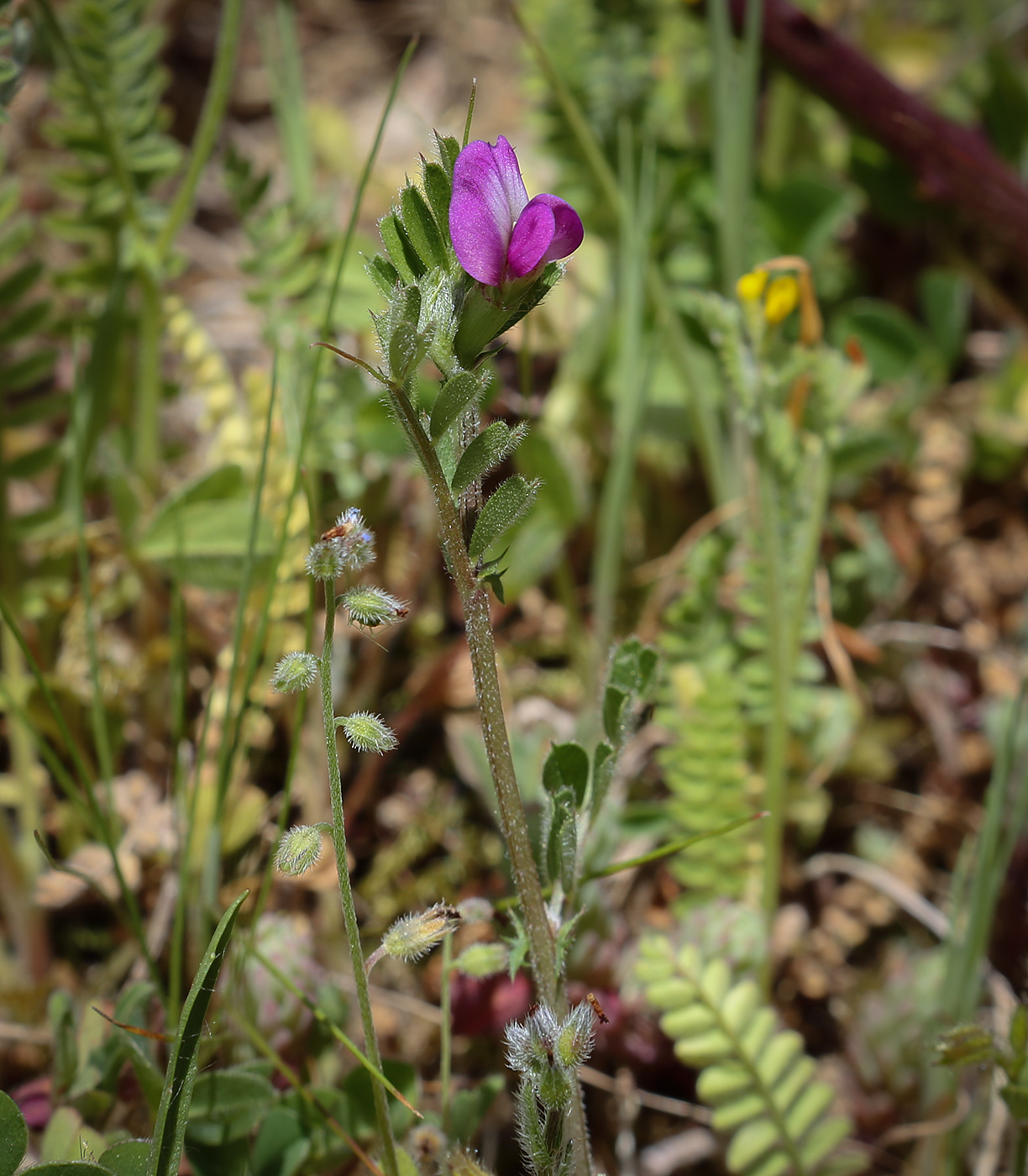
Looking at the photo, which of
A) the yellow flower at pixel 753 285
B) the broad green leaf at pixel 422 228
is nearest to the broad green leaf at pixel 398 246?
the broad green leaf at pixel 422 228

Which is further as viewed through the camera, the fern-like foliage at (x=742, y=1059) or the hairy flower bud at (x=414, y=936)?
the fern-like foliage at (x=742, y=1059)

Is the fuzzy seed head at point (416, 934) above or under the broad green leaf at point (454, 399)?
under

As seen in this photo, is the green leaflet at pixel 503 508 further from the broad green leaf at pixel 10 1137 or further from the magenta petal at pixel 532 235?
the broad green leaf at pixel 10 1137

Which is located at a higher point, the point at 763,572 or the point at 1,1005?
the point at 763,572

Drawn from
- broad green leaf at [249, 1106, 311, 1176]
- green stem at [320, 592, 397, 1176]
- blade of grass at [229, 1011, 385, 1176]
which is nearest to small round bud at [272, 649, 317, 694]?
green stem at [320, 592, 397, 1176]

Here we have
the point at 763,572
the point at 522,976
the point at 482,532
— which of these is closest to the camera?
the point at 482,532

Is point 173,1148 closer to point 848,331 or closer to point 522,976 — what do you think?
point 522,976

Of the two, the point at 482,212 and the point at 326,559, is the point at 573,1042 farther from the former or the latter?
the point at 482,212

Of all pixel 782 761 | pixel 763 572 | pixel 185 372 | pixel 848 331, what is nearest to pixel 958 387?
pixel 848 331
